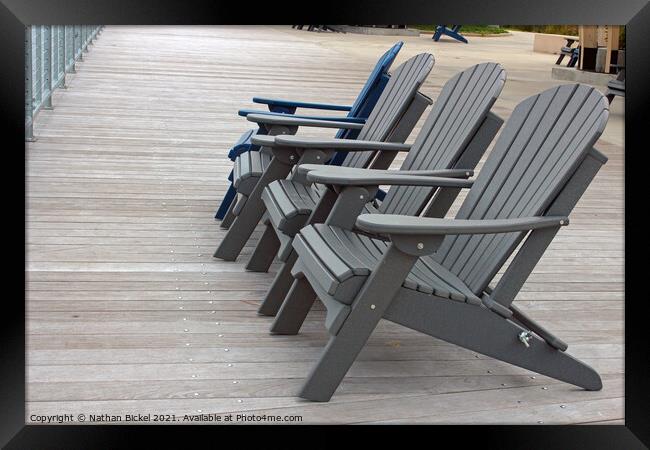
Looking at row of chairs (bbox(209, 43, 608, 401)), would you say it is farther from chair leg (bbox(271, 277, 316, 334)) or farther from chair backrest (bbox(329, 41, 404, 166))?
chair backrest (bbox(329, 41, 404, 166))

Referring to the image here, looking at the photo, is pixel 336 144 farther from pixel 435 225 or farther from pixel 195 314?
pixel 435 225

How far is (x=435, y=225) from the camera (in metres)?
2.60

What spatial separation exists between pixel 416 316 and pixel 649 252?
74cm

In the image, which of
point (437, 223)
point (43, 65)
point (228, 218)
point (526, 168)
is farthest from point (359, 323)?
point (43, 65)

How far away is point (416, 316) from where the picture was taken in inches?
108

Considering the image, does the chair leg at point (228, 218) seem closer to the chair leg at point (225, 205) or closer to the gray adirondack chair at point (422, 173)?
the chair leg at point (225, 205)

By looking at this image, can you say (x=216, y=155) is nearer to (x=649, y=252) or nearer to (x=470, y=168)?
(x=470, y=168)

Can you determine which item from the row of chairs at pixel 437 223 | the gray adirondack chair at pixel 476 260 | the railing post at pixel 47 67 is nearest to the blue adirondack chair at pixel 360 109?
the row of chairs at pixel 437 223

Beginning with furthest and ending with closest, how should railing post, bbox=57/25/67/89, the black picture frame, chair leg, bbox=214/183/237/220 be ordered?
railing post, bbox=57/25/67/89 → chair leg, bbox=214/183/237/220 → the black picture frame

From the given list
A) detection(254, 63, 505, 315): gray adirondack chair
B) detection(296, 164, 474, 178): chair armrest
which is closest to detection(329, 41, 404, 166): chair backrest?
detection(254, 63, 505, 315): gray adirondack chair

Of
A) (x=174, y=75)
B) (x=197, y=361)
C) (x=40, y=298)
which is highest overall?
(x=197, y=361)

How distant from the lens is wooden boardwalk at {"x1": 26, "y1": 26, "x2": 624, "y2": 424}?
2816mm

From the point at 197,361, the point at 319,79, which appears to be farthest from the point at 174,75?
the point at 197,361

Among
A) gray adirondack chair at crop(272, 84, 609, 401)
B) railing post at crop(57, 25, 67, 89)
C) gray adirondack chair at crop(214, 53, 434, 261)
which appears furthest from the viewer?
railing post at crop(57, 25, 67, 89)
